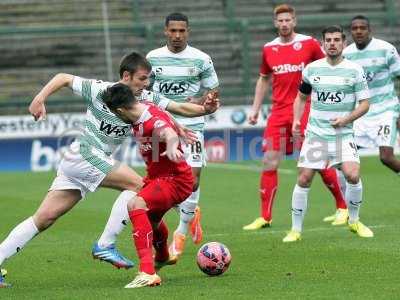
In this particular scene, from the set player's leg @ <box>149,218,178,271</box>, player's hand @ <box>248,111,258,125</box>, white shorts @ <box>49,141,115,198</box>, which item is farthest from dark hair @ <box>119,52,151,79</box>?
player's hand @ <box>248,111,258,125</box>

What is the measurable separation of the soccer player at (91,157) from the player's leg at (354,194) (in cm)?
250

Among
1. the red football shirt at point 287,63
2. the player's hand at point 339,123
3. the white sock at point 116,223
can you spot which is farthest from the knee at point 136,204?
the red football shirt at point 287,63

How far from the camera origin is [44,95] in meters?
9.02

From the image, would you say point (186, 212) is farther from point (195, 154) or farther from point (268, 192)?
point (268, 192)

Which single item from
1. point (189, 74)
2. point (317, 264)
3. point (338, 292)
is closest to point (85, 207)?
point (189, 74)

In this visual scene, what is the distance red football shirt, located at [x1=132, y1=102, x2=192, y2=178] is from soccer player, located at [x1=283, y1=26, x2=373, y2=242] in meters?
2.66

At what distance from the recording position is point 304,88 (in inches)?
471

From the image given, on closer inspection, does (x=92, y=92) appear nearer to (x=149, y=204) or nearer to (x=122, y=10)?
(x=149, y=204)

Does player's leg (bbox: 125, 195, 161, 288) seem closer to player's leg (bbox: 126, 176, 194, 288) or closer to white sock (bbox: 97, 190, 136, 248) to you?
player's leg (bbox: 126, 176, 194, 288)

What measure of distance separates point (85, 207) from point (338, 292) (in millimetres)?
7604

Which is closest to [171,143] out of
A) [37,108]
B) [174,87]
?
[37,108]

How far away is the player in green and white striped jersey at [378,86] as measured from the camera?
13.6 m

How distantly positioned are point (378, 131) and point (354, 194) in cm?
240

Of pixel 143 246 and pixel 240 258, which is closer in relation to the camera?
pixel 143 246
